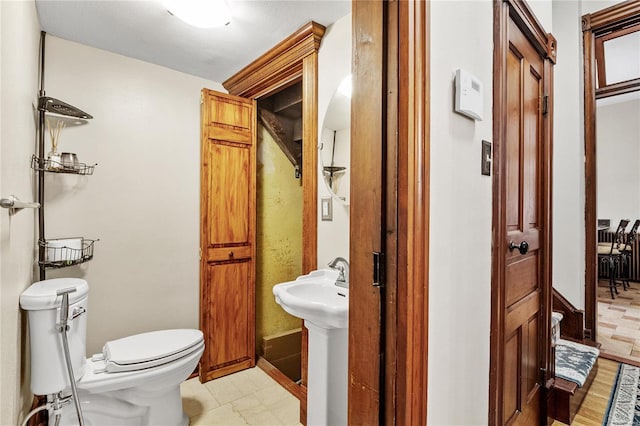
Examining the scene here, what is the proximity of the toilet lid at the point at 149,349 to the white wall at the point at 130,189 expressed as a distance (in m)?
0.45

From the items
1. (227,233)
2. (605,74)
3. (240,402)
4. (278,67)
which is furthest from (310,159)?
(605,74)

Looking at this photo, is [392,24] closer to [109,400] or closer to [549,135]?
[549,135]

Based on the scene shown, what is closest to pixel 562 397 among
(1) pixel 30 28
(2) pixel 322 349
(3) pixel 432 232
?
(2) pixel 322 349

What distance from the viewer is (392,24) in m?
0.75

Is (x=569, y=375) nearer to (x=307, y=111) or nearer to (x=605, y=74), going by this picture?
(x=307, y=111)

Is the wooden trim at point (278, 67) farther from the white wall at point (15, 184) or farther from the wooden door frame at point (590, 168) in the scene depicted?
the wooden door frame at point (590, 168)

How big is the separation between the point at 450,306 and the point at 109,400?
182cm

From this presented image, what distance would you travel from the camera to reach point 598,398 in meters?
1.87

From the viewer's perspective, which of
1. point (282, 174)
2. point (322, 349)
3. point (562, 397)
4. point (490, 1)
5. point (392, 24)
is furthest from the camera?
point (282, 174)

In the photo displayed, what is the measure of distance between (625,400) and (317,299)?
6.22 feet

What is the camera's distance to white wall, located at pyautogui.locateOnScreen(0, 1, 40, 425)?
1078 mm

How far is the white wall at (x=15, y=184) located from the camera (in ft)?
3.54

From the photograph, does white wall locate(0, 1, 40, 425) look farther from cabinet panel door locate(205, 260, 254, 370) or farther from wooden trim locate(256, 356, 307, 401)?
wooden trim locate(256, 356, 307, 401)

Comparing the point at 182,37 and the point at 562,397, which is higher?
the point at 182,37
